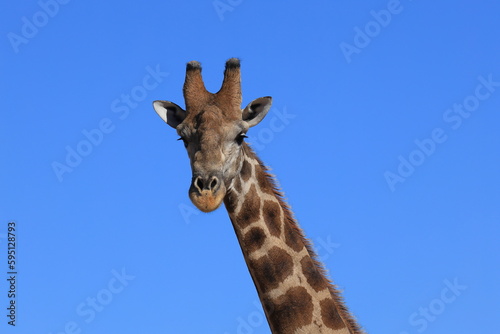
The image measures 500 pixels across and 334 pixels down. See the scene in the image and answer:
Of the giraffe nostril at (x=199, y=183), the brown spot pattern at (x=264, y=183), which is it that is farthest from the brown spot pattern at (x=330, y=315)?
the giraffe nostril at (x=199, y=183)

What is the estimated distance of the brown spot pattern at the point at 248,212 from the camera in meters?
10.9

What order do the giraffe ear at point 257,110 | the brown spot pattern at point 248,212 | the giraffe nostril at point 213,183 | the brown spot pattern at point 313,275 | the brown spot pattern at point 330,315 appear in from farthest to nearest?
the giraffe ear at point 257,110
the brown spot pattern at point 248,212
the brown spot pattern at point 313,275
the brown spot pattern at point 330,315
the giraffe nostril at point 213,183

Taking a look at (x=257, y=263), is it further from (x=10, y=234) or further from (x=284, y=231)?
(x=10, y=234)

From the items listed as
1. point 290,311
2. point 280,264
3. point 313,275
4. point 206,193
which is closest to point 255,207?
point 280,264

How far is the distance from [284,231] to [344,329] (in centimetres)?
166

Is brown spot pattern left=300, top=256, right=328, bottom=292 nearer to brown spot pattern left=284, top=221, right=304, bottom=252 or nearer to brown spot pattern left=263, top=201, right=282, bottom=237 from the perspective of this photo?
brown spot pattern left=284, top=221, right=304, bottom=252

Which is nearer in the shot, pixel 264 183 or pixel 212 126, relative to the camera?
pixel 212 126

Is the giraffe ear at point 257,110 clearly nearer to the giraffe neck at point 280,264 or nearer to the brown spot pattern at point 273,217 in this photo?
the giraffe neck at point 280,264

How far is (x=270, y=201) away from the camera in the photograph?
443 inches

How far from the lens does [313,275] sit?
35.3ft

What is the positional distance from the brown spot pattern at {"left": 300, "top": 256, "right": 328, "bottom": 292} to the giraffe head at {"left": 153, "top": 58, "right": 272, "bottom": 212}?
5.26 feet

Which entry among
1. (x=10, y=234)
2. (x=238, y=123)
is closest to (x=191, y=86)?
(x=238, y=123)

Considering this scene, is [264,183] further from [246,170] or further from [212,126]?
[212,126]

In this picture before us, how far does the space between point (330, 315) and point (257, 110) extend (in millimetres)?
3387
